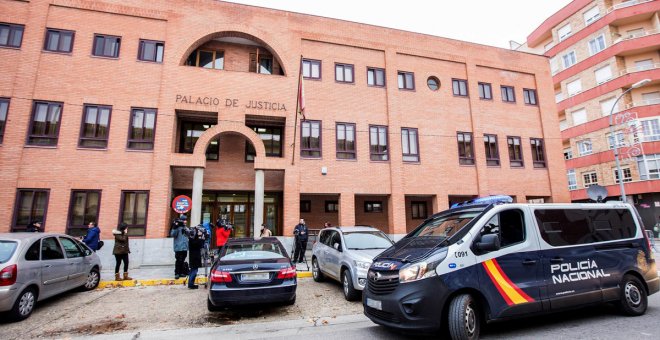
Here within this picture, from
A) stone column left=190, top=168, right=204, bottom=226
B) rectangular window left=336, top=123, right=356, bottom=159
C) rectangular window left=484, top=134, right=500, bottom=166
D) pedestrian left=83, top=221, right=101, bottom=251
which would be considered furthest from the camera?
rectangular window left=484, top=134, right=500, bottom=166

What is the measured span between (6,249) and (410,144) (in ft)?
51.6

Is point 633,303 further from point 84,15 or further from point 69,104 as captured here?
point 84,15

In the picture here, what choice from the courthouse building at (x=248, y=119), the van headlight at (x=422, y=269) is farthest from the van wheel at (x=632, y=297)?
the courthouse building at (x=248, y=119)

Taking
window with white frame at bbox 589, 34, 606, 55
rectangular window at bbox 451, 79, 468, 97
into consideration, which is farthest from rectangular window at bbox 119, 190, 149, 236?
window with white frame at bbox 589, 34, 606, 55

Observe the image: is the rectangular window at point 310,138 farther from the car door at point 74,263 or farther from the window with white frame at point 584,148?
the window with white frame at point 584,148

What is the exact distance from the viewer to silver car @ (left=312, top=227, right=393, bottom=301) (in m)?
7.07

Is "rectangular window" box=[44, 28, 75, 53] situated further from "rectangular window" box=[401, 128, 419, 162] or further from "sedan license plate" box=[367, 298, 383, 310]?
"sedan license plate" box=[367, 298, 383, 310]

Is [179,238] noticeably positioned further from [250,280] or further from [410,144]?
[410,144]

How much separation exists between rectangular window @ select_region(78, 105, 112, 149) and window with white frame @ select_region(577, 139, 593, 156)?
3788 centimetres

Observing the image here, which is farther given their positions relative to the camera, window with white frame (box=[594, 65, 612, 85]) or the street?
window with white frame (box=[594, 65, 612, 85])

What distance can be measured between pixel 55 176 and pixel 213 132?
6.43 meters

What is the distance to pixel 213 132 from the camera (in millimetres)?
14562

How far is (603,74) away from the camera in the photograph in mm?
29328

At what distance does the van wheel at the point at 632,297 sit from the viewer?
17.8 feet
